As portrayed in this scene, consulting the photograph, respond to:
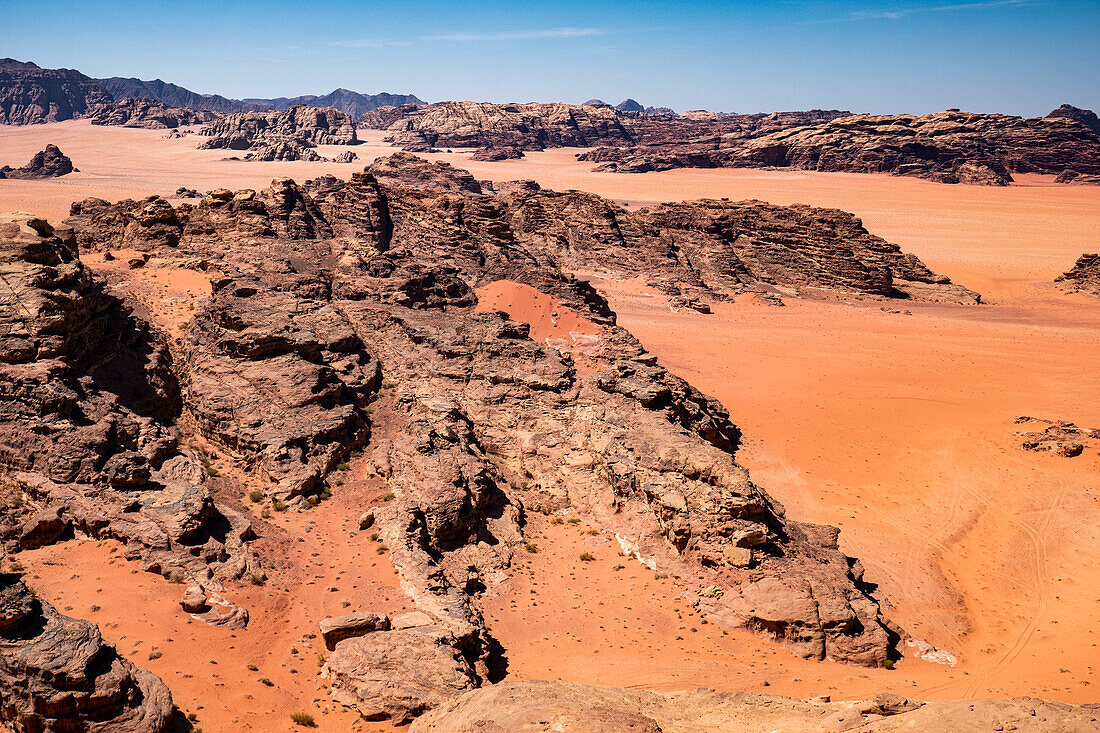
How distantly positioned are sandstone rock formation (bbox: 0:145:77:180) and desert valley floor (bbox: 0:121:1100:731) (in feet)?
308

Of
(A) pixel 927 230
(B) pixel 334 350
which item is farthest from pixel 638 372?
(A) pixel 927 230

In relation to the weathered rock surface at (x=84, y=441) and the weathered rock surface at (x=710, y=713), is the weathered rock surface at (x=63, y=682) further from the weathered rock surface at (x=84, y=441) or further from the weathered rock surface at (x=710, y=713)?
the weathered rock surface at (x=710, y=713)

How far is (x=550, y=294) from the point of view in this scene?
1358 inches

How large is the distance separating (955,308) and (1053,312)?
677 centimetres

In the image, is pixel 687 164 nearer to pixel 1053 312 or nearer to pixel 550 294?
pixel 1053 312

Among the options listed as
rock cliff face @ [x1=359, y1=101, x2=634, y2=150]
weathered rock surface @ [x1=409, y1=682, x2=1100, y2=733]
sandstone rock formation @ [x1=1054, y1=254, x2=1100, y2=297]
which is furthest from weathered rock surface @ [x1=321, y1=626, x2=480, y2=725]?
rock cliff face @ [x1=359, y1=101, x2=634, y2=150]

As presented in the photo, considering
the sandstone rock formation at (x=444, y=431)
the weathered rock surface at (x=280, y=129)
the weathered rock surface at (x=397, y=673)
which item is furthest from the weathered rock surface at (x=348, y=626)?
the weathered rock surface at (x=280, y=129)

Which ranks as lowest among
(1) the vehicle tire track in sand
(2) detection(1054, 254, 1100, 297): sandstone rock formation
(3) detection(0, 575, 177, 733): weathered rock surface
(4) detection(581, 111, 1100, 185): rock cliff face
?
(1) the vehicle tire track in sand

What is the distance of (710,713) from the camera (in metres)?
9.44

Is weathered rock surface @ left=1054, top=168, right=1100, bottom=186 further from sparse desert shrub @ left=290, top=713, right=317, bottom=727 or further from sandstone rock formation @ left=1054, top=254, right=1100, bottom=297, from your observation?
sparse desert shrub @ left=290, top=713, right=317, bottom=727

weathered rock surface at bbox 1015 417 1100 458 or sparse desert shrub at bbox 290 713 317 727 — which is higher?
weathered rock surface at bbox 1015 417 1100 458

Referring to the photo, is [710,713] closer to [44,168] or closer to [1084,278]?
[1084,278]

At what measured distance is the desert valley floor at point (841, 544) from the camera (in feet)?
41.5

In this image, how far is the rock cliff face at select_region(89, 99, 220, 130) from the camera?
170 metres
